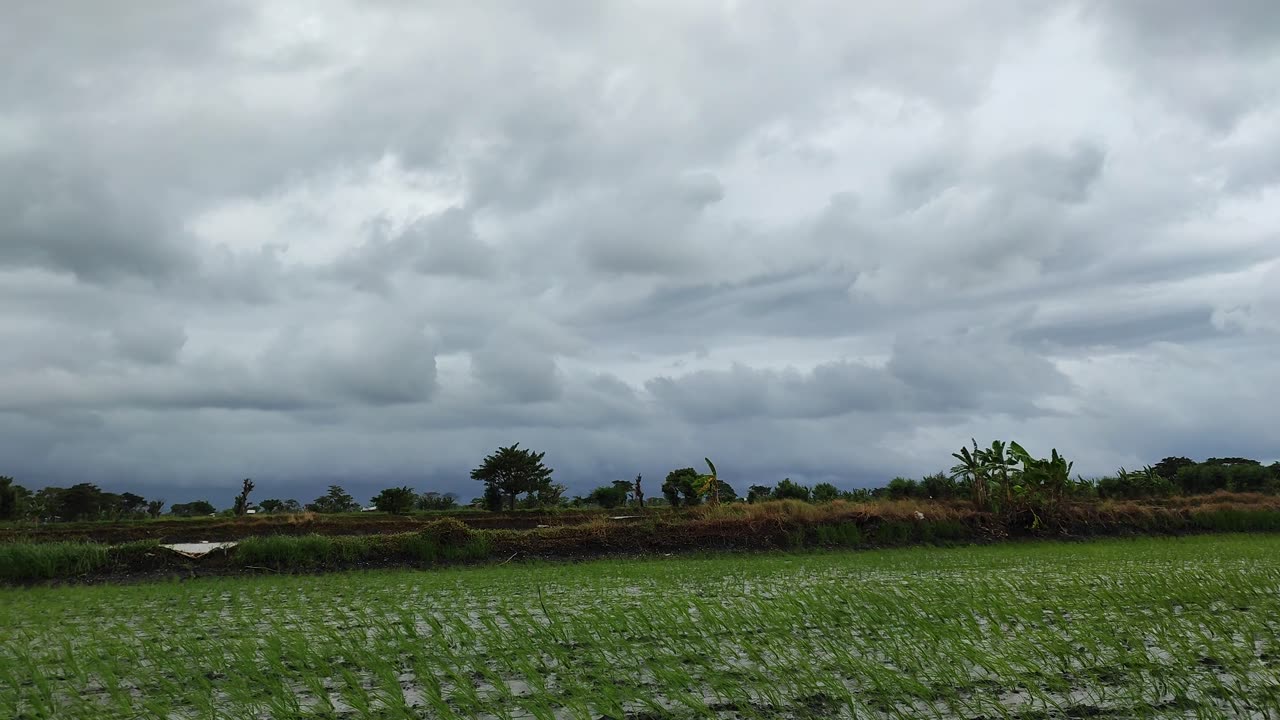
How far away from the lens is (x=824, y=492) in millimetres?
36156

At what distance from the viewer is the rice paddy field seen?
521 cm

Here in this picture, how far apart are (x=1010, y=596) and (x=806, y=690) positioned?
5181mm

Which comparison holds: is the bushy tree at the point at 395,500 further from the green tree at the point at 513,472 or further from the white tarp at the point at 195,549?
the white tarp at the point at 195,549

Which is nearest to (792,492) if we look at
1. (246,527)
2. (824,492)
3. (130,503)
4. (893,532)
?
(824,492)

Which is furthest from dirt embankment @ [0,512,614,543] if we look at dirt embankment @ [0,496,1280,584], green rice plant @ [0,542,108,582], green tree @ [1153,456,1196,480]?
green tree @ [1153,456,1196,480]

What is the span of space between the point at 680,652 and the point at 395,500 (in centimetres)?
3325

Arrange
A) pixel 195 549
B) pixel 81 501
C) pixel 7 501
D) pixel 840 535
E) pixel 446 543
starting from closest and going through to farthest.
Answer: pixel 195 549, pixel 446 543, pixel 840 535, pixel 7 501, pixel 81 501

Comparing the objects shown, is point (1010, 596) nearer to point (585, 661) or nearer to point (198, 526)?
point (585, 661)

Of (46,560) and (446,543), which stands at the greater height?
(446,543)

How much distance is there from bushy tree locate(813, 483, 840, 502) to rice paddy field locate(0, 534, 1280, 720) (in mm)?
24047

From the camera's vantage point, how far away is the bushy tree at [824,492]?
35562mm

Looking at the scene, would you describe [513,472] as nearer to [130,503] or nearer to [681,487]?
[681,487]

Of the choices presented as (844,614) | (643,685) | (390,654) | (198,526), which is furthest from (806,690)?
(198,526)

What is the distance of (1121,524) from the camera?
26094 millimetres
